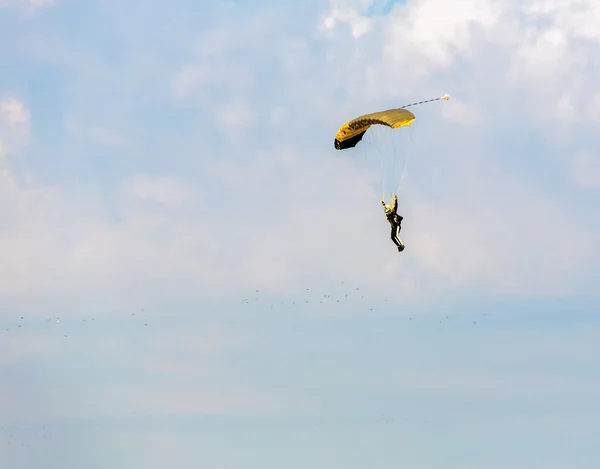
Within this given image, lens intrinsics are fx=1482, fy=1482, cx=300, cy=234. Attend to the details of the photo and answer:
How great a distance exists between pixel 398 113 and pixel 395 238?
1009 cm

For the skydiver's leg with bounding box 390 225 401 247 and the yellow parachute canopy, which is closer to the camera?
the yellow parachute canopy

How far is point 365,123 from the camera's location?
122062 millimetres

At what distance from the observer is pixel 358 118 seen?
12331 centimetres

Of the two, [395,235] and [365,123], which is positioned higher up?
[365,123]

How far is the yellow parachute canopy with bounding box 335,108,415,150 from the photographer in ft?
384

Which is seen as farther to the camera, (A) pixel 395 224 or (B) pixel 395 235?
(A) pixel 395 224

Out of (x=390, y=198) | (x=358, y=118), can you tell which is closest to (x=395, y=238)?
(x=390, y=198)

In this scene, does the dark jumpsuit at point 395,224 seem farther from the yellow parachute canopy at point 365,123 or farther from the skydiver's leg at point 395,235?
the yellow parachute canopy at point 365,123

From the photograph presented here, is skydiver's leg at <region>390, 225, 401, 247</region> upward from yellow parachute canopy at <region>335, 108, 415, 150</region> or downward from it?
downward

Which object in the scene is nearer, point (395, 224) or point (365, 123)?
point (395, 224)

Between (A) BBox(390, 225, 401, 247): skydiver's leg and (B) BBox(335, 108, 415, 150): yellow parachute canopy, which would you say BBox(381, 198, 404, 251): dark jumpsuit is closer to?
(A) BBox(390, 225, 401, 247): skydiver's leg

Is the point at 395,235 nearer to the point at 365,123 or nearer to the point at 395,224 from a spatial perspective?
the point at 395,224

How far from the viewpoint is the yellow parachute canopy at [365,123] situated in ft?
384

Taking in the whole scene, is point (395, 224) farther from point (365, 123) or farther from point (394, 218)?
point (365, 123)
